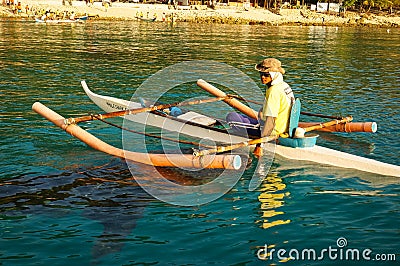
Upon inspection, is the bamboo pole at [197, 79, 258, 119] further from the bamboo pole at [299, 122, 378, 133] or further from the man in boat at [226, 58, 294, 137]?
the man in boat at [226, 58, 294, 137]

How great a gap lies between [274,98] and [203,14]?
242 ft

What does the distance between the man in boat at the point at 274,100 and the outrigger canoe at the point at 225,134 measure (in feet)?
1.73

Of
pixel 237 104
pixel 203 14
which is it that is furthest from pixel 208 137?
pixel 203 14

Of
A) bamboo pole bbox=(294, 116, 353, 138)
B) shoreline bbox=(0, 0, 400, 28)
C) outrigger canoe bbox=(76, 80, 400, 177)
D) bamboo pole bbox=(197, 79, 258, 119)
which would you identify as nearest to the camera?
outrigger canoe bbox=(76, 80, 400, 177)

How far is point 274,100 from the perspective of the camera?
31.2ft

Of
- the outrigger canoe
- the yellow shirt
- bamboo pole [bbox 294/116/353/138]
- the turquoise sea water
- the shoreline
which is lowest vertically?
the turquoise sea water

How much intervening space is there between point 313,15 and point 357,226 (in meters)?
87.8

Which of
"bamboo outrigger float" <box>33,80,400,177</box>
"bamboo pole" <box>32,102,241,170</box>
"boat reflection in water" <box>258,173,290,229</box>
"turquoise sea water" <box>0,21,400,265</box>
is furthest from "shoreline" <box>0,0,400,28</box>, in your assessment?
"boat reflection in water" <box>258,173,290,229</box>

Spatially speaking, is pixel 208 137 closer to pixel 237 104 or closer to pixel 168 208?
pixel 237 104

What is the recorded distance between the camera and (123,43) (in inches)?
1490

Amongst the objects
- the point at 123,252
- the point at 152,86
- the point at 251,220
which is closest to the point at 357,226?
the point at 251,220

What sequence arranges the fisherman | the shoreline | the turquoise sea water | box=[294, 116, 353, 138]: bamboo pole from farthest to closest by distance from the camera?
1. the shoreline
2. box=[294, 116, 353, 138]: bamboo pole
3. the fisherman
4. the turquoise sea water

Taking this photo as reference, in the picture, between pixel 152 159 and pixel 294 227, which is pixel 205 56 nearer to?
pixel 152 159

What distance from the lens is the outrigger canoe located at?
31.7 ft
